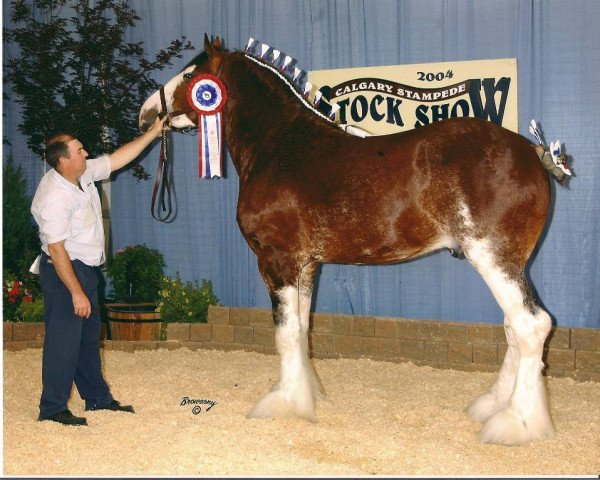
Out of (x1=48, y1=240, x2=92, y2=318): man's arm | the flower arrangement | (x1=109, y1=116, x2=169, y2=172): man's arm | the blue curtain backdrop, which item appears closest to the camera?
(x1=48, y1=240, x2=92, y2=318): man's arm

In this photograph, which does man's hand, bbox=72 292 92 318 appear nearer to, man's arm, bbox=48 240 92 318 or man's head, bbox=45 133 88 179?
man's arm, bbox=48 240 92 318

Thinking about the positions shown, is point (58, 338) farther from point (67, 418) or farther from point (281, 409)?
point (281, 409)

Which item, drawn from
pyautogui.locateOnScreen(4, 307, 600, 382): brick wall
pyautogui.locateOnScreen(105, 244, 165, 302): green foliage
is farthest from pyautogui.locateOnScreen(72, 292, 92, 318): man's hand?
pyautogui.locateOnScreen(105, 244, 165, 302): green foliage

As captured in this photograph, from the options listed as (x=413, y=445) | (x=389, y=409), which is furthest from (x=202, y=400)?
(x=413, y=445)

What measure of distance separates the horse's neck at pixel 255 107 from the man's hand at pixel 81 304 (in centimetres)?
112

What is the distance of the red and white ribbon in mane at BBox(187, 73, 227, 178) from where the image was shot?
12.6 feet

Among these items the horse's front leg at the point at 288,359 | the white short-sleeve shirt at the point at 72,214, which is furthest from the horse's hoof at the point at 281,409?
the white short-sleeve shirt at the point at 72,214

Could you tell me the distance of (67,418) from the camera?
138 inches

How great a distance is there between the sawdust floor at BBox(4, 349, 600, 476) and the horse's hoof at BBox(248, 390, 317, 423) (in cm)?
6

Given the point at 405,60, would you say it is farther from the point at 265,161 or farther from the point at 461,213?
the point at 461,213

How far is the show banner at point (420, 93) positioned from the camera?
477 centimetres

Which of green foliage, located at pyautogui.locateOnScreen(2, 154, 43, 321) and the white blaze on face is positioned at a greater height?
the white blaze on face

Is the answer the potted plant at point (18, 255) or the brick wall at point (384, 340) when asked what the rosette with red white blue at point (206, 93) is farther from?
the potted plant at point (18, 255)

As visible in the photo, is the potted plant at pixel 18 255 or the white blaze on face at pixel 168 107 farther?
the potted plant at pixel 18 255
